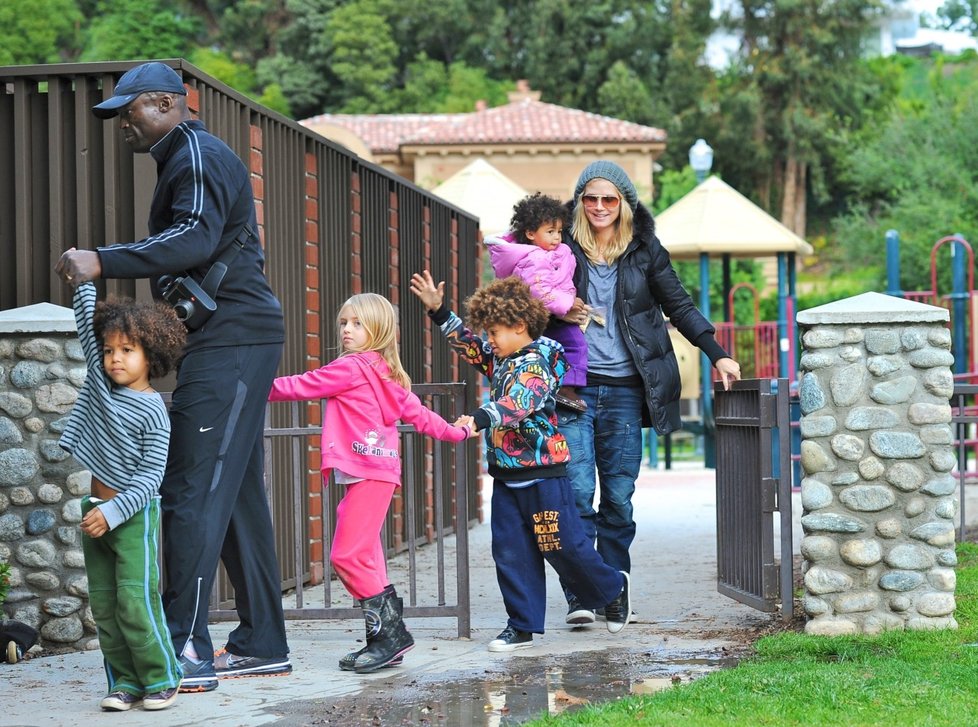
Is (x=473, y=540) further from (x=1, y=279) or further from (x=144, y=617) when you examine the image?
(x=144, y=617)

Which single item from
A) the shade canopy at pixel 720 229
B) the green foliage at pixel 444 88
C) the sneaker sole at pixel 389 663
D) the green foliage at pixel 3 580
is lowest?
the sneaker sole at pixel 389 663

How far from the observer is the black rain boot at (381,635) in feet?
18.5

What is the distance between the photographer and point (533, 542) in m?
6.15

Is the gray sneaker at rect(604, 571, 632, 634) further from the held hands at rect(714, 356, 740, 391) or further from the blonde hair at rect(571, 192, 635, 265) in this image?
the blonde hair at rect(571, 192, 635, 265)

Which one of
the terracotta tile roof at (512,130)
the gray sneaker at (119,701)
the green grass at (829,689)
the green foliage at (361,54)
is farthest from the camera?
the green foliage at (361,54)

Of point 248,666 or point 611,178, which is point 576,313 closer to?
point 611,178

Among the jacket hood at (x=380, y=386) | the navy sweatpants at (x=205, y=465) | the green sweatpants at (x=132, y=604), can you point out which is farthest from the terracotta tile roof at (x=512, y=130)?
the green sweatpants at (x=132, y=604)

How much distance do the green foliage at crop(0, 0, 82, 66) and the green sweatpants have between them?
5720cm

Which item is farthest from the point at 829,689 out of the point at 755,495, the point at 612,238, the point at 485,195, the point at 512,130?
the point at 512,130

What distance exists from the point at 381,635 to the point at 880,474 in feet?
6.81

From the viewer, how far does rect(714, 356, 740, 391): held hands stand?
666cm

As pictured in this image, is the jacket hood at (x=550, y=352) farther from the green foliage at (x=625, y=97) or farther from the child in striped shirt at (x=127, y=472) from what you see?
the green foliage at (x=625, y=97)

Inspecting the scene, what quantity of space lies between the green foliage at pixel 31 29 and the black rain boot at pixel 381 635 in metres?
56.7

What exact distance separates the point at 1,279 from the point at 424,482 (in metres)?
3.89
